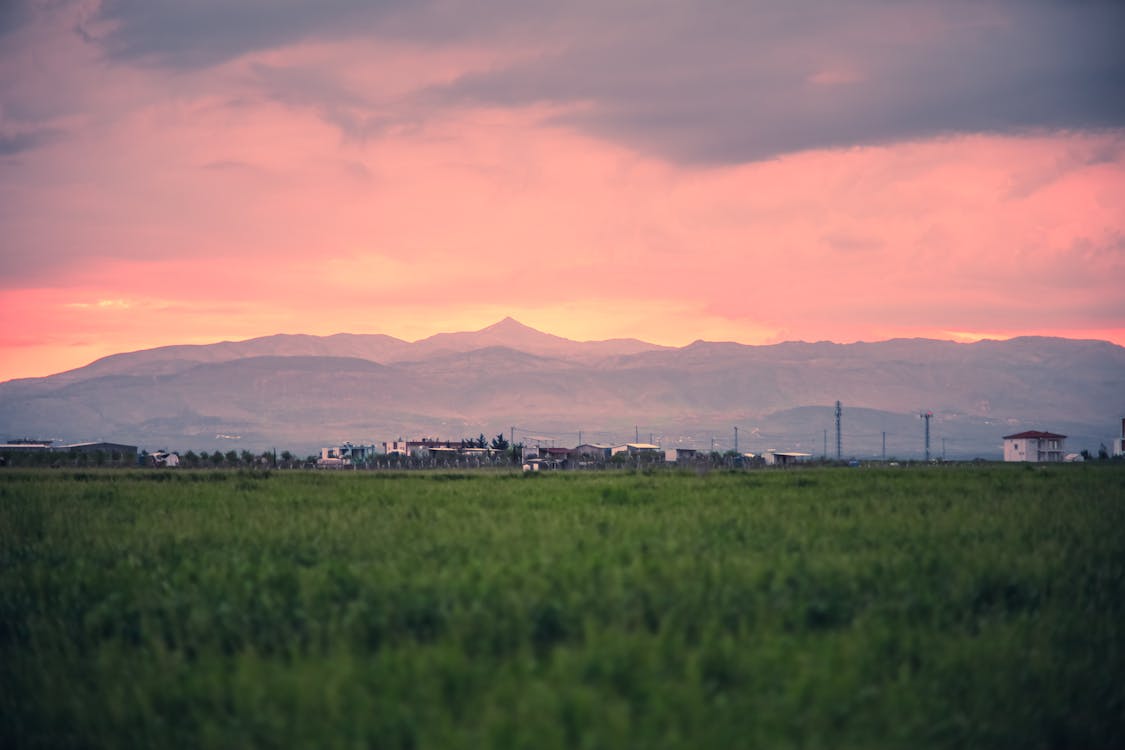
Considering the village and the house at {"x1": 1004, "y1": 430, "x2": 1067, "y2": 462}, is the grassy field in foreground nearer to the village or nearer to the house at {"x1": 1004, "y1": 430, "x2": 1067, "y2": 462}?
the village

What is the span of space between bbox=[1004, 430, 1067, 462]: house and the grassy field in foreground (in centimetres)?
12125

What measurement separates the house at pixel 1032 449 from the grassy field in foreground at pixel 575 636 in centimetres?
12125

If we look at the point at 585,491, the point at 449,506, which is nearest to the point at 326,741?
the point at 449,506

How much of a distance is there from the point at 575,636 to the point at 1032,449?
135m

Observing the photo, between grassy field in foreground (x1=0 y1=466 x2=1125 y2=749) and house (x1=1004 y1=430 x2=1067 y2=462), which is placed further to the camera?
A: house (x1=1004 y1=430 x2=1067 y2=462)

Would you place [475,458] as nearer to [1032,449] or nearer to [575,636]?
[1032,449]

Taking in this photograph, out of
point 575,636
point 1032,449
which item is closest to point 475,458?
point 1032,449

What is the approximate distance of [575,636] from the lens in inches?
529

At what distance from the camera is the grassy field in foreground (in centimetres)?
1068

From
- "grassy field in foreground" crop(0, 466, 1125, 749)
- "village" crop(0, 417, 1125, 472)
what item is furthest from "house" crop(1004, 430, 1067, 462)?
"grassy field in foreground" crop(0, 466, 1125, 749)

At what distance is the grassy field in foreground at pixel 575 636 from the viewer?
35.0ft

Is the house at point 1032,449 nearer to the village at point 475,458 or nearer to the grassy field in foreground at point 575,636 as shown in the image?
the village at point 475,458

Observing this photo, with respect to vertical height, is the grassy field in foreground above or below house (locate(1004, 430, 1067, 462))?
below

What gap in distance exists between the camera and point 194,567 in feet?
61.2
